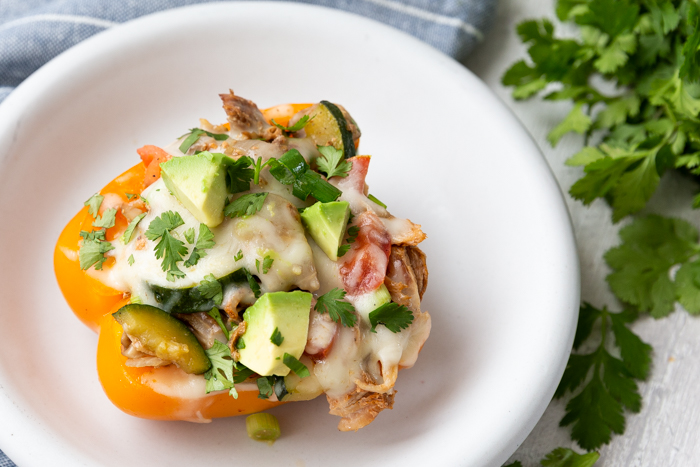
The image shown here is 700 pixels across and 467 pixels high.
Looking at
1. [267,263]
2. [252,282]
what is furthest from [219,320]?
[267,263]

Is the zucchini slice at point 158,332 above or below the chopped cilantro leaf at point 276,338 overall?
below

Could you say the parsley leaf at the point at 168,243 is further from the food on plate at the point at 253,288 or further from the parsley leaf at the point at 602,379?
the parsley leaf at the point at 602,379

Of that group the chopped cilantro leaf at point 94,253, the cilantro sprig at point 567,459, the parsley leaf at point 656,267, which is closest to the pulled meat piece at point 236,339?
the chopped cilantro leaf at point 94,253

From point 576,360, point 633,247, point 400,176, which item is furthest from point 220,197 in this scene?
point 633,247

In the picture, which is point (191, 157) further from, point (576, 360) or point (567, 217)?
point (576, 360)

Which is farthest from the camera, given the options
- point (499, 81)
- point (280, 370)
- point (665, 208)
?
point (499, 81)

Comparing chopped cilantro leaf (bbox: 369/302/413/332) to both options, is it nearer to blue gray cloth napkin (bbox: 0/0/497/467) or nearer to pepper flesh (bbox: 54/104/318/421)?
pepper flesh (bbox: 54/104/318/421)

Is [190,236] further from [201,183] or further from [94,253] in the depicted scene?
[94,253]
